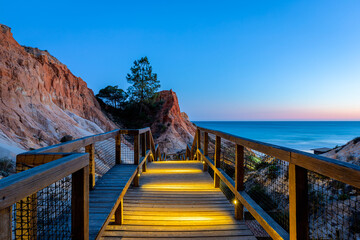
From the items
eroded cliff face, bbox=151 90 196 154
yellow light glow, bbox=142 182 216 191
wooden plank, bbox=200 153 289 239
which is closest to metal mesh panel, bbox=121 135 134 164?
yellow light glow, bbox=142 182 216 191

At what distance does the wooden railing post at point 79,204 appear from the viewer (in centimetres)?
123

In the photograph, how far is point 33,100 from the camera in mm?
14070

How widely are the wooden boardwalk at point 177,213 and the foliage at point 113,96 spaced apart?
2783cm

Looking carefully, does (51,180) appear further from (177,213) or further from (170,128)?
(170,128)

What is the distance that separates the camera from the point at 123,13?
26250mm

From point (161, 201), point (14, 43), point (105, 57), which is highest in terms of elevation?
point (105, 57)

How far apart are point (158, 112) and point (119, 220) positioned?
2492 centimetres

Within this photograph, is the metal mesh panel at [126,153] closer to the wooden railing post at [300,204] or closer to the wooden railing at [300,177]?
the wooden railing at [300,177]

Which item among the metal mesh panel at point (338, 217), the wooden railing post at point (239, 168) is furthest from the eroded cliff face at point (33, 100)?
the metal mesh panel at point (338, 217)

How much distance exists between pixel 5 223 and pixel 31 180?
152 mm

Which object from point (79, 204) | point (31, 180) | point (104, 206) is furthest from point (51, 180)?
point (104, 206)

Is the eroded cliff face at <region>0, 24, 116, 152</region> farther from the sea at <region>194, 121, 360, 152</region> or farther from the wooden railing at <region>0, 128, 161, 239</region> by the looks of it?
the sea at <region>194, 121, 360, 152</region>

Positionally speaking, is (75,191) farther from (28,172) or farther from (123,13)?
(123,13)

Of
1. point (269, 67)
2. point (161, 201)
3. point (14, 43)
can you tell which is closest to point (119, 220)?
point (161, 201)
